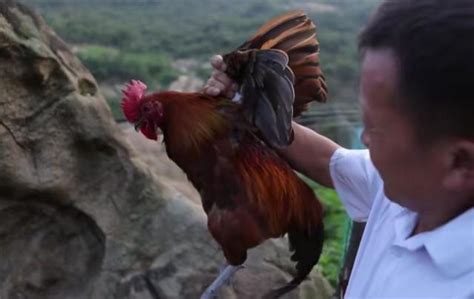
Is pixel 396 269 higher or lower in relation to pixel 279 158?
higher

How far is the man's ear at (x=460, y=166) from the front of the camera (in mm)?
1026

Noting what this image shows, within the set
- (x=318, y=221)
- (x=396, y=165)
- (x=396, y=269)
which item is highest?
(x=396, y=165)

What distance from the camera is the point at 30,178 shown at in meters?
2.70

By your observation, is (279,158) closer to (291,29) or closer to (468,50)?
(291,29)

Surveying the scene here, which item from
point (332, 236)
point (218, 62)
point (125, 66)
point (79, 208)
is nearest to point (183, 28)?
point (125, 66)

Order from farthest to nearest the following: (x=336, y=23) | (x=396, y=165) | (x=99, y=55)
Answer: (x=336, y=23), (x=99, y=55), (x=396, y=165)

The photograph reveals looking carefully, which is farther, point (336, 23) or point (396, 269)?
point (336, 23)

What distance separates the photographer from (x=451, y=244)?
3.59 feet

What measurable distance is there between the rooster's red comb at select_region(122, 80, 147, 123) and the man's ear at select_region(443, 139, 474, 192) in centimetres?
148

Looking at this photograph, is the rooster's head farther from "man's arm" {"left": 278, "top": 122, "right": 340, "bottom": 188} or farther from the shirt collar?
the shirt collar

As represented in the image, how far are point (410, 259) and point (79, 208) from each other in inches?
72.0

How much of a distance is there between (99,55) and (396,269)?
21.1ft

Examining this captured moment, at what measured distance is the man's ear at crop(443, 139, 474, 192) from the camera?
1026 millimetres

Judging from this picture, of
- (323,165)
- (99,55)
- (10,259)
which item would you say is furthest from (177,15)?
(323,165)
